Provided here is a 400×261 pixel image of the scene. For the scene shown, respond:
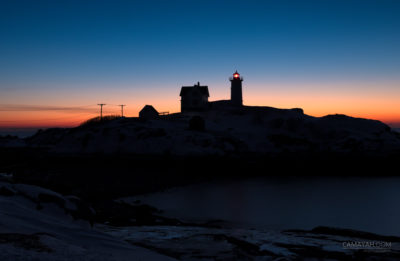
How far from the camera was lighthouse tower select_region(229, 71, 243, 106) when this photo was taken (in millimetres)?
66750

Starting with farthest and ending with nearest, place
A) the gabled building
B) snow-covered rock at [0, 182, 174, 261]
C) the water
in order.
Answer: the gabled building < the water < snow-covered rock at [0, 182, 174, 261]

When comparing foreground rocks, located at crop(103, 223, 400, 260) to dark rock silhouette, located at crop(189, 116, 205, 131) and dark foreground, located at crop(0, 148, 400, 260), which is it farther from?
dark rock silhouette, located at crop(189, 116, 205, 131)

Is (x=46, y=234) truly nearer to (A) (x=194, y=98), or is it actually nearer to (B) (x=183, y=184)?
(B) (x=183, y=184)

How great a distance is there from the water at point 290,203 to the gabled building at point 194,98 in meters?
36.7

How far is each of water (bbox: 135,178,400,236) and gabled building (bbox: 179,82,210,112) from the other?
3668 cm

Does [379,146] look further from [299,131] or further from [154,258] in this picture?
[154,258]

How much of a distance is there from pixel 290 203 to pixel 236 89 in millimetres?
49490

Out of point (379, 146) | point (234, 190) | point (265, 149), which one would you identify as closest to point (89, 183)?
point (234, 190)

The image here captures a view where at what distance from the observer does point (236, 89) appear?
66.8m

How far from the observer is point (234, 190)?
923 inches

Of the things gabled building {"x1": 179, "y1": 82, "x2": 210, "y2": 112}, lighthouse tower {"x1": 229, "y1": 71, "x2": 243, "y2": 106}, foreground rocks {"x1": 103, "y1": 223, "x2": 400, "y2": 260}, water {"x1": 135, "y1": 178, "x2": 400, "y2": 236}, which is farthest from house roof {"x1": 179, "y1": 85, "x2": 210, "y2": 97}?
foreground rocks {"x1": 103, "y1": 223, "x2": 400, "y2": 260}

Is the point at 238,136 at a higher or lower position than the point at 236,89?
lower

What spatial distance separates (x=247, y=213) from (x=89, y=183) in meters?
11.7

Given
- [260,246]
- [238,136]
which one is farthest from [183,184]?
[238,136]
